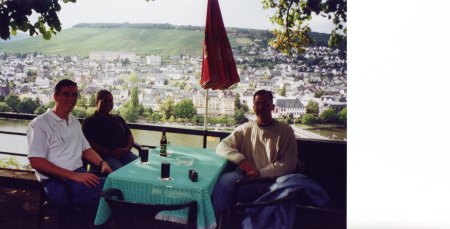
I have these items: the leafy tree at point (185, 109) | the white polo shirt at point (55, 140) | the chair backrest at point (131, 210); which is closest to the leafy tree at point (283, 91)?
the leafy tree at point (185, 109)

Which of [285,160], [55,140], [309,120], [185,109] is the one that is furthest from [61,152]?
[185,109]

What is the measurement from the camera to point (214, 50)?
3.16 metres

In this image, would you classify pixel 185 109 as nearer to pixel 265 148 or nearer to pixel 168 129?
pixel 168 129

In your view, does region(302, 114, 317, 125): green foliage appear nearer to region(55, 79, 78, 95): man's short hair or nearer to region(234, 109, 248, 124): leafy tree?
region(234, 109, 248, 124): leafy tree

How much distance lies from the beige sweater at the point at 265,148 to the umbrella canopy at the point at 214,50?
19.5 inches

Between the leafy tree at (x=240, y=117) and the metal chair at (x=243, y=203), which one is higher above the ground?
the leafy tree at (x=240, y=117)

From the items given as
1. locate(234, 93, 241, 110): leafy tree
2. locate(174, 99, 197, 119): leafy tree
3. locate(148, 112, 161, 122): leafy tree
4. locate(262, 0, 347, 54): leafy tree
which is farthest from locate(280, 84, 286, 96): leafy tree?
locate(148, 112, 161, 122): leafy tree

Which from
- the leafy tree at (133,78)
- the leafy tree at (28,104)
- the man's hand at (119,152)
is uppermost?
the leafy tree at (133,78)

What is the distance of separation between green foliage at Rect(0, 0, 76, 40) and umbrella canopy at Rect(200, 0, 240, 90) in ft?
4.98

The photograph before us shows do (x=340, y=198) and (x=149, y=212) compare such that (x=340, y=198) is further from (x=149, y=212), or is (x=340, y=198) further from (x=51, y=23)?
(x=51, y=23)

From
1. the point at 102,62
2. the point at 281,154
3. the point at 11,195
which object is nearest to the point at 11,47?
the point at 102,62

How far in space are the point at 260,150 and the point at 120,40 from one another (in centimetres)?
1330

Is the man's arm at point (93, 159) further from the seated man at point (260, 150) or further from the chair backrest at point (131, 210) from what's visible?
the chair backrest at point (131, 210)

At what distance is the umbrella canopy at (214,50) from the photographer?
3.16 metres
